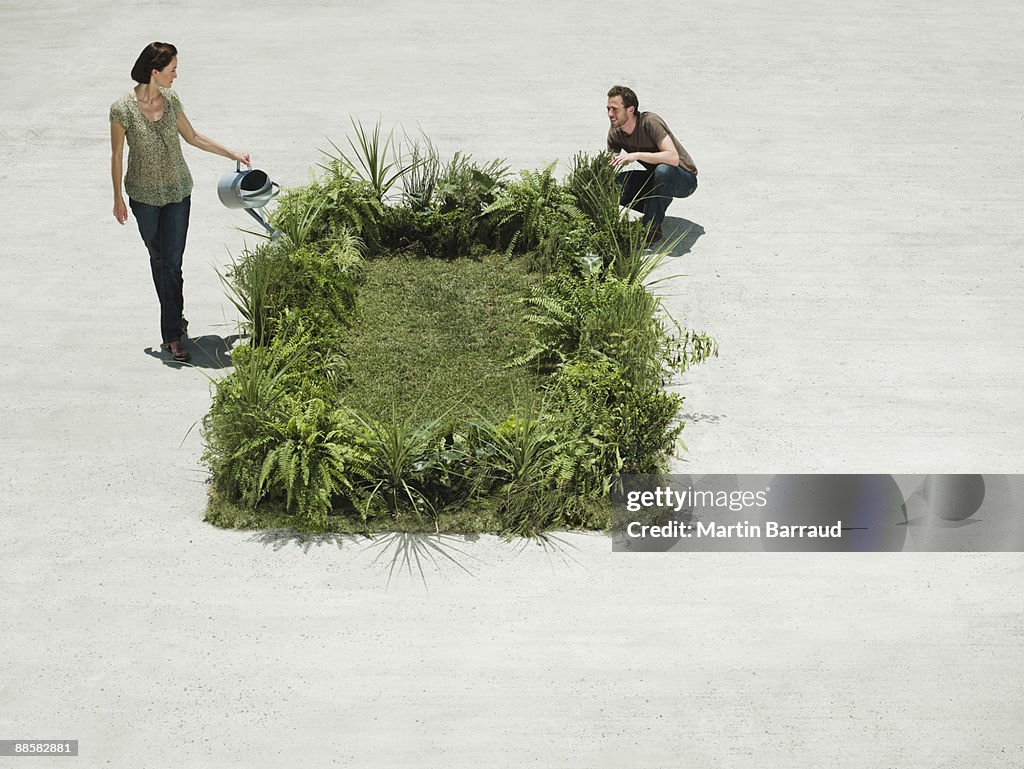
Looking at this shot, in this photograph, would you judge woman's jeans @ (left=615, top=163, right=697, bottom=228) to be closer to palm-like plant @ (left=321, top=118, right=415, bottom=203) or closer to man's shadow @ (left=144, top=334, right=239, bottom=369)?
palm-like plant @ (left=321, top=118, right=415, bottom=203)

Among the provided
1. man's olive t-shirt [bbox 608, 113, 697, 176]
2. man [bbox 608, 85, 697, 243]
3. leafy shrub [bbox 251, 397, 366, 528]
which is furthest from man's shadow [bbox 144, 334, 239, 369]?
man's olive t-shirt [bbox 608, 113, 697, 176]

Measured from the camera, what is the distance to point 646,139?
9.59 metres

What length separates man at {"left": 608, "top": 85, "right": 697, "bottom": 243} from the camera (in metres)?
9.39

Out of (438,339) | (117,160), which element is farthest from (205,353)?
(438,339)

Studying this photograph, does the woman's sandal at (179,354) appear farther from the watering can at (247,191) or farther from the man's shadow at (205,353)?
the watering can at (247,191)

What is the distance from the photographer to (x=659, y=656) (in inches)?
228

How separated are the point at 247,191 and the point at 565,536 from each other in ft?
11.6

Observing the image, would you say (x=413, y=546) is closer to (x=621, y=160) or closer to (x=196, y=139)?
(x=196, y=139)

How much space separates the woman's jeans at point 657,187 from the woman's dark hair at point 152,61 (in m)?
3.38

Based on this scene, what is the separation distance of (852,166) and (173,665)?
737cm

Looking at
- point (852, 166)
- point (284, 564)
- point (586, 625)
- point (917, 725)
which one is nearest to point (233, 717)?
point (284, 564)

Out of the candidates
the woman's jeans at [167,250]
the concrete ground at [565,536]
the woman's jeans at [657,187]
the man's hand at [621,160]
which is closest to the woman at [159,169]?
the woman's jeans at [167,250]

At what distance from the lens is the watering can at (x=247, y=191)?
8438mm

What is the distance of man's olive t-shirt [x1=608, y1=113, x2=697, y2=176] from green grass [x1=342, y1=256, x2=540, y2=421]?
127 centimetres
